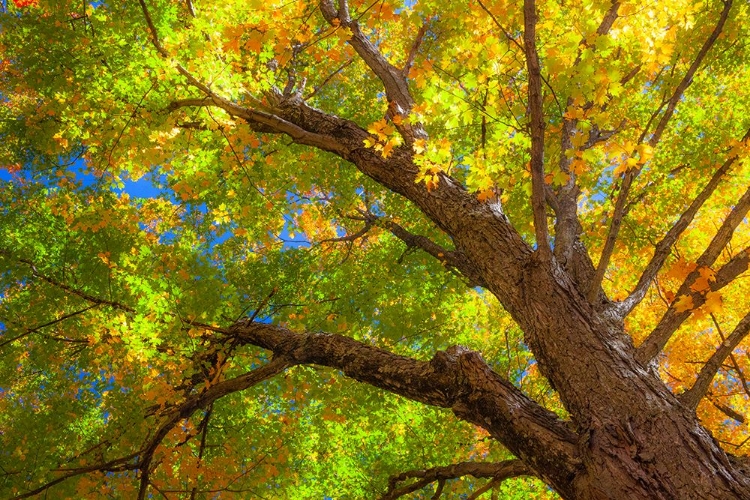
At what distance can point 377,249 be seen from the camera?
29.9 ft

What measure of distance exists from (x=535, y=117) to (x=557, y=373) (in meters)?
1.64

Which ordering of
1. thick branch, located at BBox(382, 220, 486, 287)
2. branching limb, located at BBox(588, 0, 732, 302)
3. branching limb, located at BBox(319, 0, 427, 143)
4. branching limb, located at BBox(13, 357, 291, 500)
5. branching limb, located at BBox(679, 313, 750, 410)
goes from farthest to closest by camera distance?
thick branch, located at BBox(382, 220, 486, 287) < branching limb, located at BBox(319, 0, 427, 143) < branching limb, located at BBox(13, 357, 291, 500) < branching limb, located at BBox(588, 0, 732, 302) < branching limb, located at BBox(679, 313, 750, 410)

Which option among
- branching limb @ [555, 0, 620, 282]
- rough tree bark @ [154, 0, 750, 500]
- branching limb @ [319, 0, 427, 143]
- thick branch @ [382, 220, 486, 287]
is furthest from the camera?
thick branch @ [382, 220, 486, 287]

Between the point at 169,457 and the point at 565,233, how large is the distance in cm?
481

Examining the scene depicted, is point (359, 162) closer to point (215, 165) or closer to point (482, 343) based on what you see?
point (215, 165)

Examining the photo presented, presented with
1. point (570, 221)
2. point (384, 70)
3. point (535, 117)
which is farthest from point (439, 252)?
point (535, 117)

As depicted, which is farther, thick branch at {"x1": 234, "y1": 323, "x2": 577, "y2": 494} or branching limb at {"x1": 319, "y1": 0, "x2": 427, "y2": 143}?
branching limb at {"x1": 319, "y1": 0, "x2": 427, "y2": 143}

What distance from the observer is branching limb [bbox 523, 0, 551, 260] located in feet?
9.18

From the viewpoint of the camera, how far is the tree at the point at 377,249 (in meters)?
3.21

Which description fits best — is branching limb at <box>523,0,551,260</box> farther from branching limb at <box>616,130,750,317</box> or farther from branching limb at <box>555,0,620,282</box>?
branching limb at <box>555,0,620,282</box>

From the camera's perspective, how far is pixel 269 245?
32.0ft

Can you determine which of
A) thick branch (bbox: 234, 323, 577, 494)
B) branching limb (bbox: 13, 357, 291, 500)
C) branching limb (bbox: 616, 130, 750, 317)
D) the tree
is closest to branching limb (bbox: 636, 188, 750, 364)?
the tree

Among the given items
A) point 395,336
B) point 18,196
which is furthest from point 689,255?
point 18,196

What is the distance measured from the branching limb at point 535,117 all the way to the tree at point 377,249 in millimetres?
21
